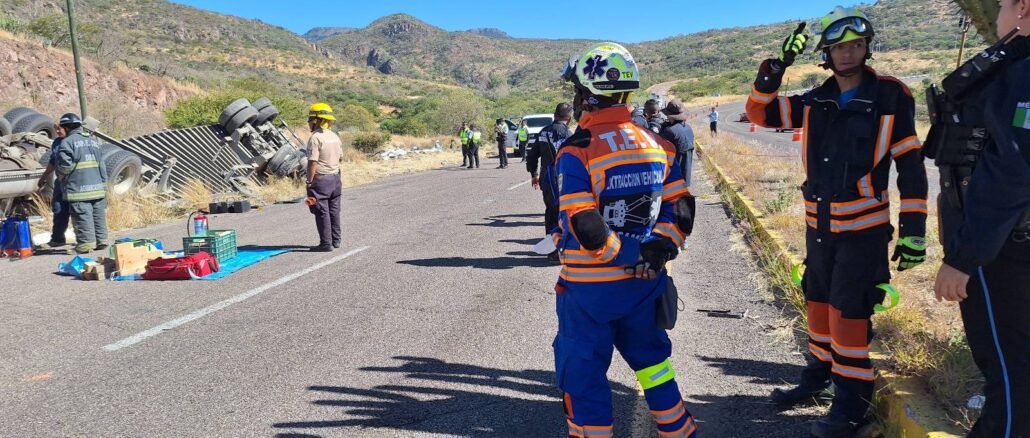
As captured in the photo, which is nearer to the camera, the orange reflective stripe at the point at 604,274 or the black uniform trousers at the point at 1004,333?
the black uniform trousers at the point at 1004,333

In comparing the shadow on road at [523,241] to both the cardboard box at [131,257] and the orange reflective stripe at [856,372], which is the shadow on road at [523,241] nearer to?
the cardboard box at [131,257]

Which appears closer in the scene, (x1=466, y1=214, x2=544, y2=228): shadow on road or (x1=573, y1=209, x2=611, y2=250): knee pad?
(x1=573, y1=209, x2=611, y2=250): knee pad

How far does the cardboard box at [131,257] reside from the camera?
746cm

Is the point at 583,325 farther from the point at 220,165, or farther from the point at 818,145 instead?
the point at 220,165

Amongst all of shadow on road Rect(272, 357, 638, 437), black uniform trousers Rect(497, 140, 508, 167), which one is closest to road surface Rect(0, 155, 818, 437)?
shadow on road Rect(272, 357, 638, 437)

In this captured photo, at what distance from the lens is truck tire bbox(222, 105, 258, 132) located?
599 inches

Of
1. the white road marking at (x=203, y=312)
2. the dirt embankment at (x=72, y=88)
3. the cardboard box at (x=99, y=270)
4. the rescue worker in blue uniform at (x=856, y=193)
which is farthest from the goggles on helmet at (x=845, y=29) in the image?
the dirt embankment at (x=72, y=88)

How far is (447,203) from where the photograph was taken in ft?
45.6

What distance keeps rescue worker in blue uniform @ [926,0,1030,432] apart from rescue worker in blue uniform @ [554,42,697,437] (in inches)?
38.3

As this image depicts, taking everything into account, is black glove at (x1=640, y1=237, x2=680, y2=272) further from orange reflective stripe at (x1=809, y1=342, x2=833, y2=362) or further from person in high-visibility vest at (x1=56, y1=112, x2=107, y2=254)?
person in high-visibility vest at (x1=56, y1=112, x2=107, y2=254)

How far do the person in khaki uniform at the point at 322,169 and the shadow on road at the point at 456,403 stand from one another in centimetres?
464

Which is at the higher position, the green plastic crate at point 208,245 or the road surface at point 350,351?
the green plastic crate at point 208,245

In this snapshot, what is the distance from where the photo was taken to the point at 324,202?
887cm

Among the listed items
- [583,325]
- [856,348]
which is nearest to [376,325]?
[583,325]
